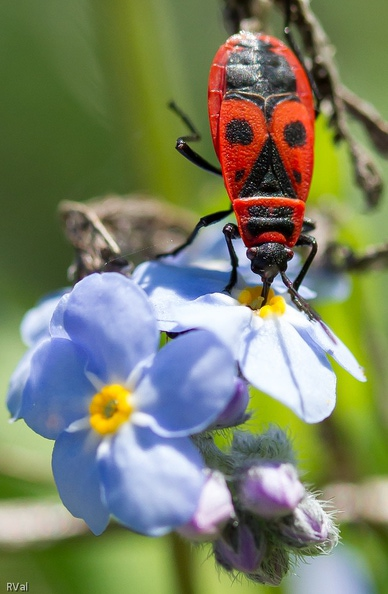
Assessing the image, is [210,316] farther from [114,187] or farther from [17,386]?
[114,187]

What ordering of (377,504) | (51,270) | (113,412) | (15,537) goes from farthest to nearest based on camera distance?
(51,270) < (377,504) < (15,537) < (113,412)

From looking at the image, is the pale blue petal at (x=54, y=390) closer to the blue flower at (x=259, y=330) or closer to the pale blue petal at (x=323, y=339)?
the blue flower at (x=259, y=330)

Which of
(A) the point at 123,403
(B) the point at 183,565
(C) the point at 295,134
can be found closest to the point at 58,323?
(A) the point at 123,403

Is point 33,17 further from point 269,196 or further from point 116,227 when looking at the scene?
point 269,196

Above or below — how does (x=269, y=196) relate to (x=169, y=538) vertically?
above

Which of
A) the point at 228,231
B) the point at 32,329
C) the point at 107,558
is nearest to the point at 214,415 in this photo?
the point at 228,231
